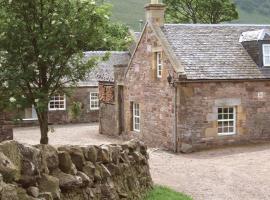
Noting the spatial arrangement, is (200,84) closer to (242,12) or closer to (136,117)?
(136,117)

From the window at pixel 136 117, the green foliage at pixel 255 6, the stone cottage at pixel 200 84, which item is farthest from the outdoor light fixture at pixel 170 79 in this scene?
the green foliage at pixel 255 6

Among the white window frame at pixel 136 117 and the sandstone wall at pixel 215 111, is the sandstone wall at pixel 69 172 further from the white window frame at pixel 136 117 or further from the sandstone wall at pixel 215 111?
the white window frame at pixel 136 117

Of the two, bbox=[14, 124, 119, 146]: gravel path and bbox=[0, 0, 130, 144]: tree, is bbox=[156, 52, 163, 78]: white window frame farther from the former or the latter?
bbox=[0, 0, 130, 144]: tree

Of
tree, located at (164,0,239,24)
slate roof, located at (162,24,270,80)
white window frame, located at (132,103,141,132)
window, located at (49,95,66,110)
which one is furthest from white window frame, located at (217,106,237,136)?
tree, located at (164,0,239,24)

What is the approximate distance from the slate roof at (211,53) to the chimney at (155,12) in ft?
1.75

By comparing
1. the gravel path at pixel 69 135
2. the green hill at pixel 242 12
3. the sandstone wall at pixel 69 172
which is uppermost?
the green hill at pixel 242 12

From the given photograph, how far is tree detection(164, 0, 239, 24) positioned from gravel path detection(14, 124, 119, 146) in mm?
25551

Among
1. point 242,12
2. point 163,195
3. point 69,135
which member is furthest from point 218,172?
point 242,12

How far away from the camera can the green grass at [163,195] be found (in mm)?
12512

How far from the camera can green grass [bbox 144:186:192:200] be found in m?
12.5

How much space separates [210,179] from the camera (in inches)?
670

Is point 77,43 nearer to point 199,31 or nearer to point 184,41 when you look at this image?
point 184,41

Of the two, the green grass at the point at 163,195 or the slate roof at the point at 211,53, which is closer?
the green grass at the point at 163,195

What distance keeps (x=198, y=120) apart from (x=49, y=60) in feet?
31.9
